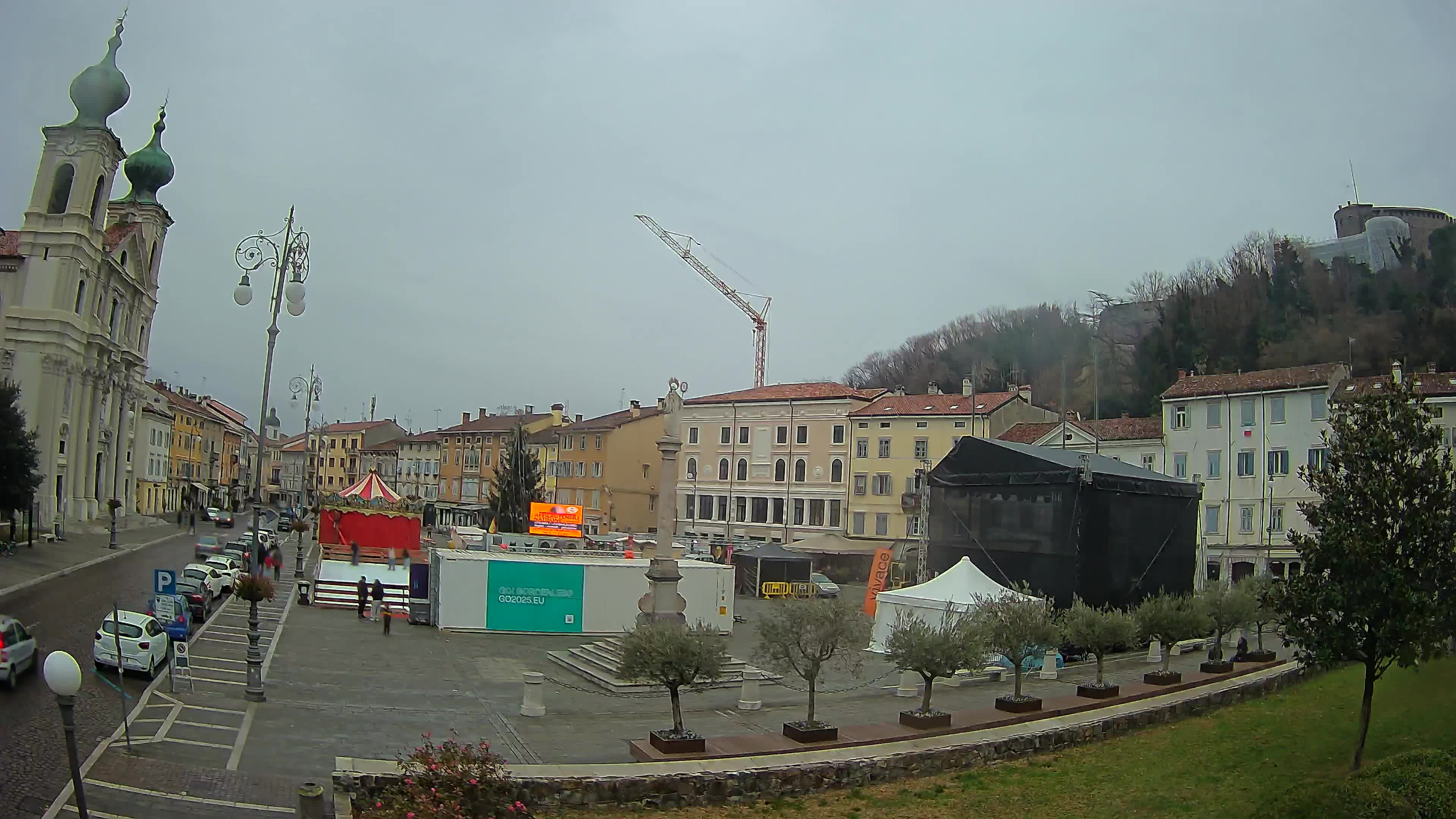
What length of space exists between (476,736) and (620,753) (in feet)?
10.0

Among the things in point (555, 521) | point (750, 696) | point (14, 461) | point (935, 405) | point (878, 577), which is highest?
point (935, 405)

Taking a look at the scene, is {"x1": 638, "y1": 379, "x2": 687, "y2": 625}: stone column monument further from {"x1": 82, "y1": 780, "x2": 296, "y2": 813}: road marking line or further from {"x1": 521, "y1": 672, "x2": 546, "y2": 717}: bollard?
{"x1": 82, "y1": 780, "x2": 296, "y2": 813}: road marking line

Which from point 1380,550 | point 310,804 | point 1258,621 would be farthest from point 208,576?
point 1380,550

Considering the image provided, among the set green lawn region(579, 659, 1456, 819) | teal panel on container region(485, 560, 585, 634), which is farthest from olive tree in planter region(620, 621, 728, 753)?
teal panel on container region(485, 560, 585, 634)

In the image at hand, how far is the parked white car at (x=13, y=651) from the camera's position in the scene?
1703cm

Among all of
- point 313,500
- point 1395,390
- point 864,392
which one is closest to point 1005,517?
point 1395,390

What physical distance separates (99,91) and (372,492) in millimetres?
29716

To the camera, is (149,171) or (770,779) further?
(149,171)

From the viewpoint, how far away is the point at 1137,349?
2886 inches

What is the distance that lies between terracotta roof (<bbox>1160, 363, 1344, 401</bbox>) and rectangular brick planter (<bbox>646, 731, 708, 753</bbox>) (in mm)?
41595

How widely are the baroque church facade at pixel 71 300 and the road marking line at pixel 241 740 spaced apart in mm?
40582

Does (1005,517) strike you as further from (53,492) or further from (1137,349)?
(53,492)

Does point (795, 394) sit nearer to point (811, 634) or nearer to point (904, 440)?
point (904, 440)

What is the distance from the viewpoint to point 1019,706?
1883 centimetres
